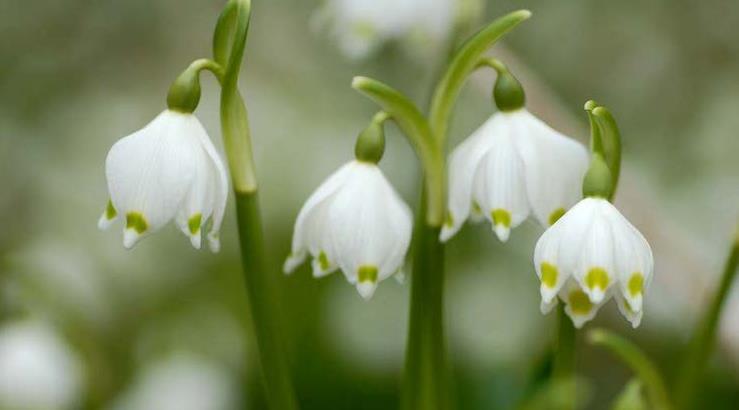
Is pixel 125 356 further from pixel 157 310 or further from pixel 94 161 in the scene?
pixel 94 161

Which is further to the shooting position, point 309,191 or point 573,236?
point 309,191

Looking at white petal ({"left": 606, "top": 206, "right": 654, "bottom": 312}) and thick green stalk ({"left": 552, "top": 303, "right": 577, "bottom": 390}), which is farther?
thick green stalk ({"left": 552, "top": 303, "right": 577, "bottom": 390})

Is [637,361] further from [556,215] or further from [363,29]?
[363,29]

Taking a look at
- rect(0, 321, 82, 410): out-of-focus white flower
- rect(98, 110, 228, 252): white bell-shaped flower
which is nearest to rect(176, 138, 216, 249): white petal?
rect(98, 110, 228, 252): white bell-shaped flower

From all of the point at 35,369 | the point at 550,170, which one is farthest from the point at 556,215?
the point at 35,369

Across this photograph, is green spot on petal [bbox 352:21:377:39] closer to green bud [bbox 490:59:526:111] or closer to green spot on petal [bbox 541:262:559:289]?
green bud [bbox 490:59:526:111]

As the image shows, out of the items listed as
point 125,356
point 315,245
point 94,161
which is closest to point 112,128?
point 94,161
